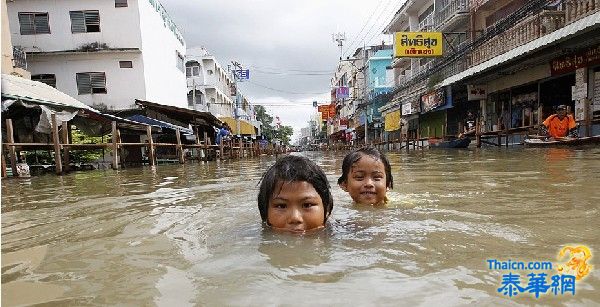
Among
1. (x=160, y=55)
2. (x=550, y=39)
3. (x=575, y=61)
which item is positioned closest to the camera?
(x=550, y=39)

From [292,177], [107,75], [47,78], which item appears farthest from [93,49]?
[292,177]

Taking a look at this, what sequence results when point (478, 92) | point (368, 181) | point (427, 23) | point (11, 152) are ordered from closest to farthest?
1. point (368, 181)
2. point (11, 152)
3. point (478, 92)
4. point (427, 23)

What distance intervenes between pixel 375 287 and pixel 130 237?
1.76 meters

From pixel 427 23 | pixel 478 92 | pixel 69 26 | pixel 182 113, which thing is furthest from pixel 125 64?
pixel 427 23

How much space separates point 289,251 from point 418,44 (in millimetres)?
21586

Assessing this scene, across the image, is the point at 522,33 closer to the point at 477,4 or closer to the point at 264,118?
the point at 477,4

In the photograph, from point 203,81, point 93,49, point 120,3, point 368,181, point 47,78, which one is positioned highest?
point 120,3

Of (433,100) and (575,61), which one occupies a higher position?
(575,61)

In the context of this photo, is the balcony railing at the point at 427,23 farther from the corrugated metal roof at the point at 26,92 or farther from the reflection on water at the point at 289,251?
the reflection on water at the point at 289,251

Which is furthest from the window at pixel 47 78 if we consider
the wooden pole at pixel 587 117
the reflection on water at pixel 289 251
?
the wooden pole at pixel 587 117

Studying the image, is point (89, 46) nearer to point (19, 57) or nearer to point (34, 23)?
point (34, 23)

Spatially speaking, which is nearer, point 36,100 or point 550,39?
point 36,100

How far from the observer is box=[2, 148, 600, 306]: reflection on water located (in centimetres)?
154

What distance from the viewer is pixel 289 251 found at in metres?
2.15
